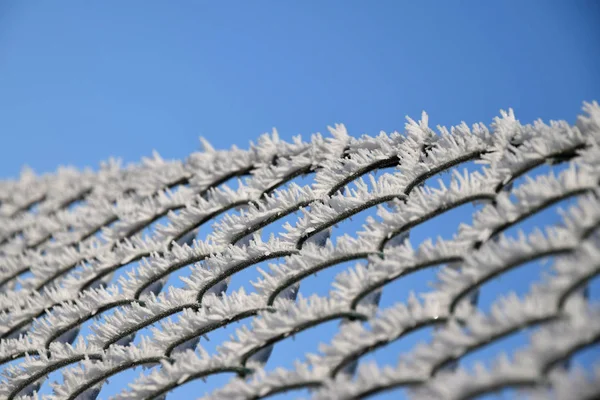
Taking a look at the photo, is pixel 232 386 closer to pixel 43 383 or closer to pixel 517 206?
pixel 517 206

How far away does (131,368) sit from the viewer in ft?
6.89

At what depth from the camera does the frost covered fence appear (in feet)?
4.32

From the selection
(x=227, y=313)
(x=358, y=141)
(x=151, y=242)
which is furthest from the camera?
(x=151, y=242)

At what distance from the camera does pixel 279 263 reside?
6.81 feet

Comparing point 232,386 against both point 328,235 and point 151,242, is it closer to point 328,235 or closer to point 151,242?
point 328,235

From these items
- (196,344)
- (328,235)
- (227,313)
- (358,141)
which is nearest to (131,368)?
(196,344)

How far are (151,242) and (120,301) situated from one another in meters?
0.34

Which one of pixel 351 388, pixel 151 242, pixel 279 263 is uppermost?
pixel 151 242

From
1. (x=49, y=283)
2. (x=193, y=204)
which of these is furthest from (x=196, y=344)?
(x=49, y=283)

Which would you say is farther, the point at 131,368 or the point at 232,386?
the point at 131,368

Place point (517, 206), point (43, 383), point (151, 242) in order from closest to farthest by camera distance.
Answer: point (517, 206) → point (43, 383) → point (151, 242)

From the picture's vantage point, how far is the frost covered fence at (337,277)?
1.32 m

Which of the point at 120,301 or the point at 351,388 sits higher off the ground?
the point at 120,301

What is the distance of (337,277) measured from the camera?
178 cm
